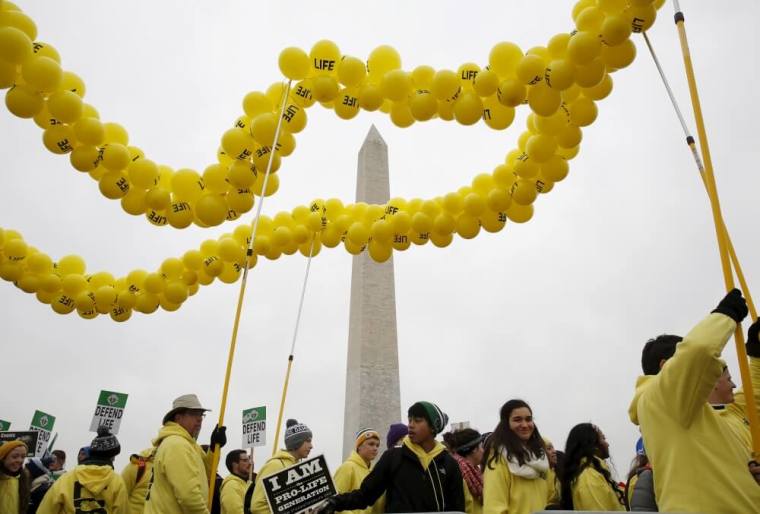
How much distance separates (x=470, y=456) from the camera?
15.6 ft

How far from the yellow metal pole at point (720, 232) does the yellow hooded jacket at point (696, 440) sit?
26 cm

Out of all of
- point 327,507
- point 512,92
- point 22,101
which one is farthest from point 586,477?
point 22,101

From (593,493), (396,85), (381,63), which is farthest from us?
(381,63)

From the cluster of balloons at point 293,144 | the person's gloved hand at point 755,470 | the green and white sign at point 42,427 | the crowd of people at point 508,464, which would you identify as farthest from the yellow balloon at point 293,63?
the green and white sign at point 42,427

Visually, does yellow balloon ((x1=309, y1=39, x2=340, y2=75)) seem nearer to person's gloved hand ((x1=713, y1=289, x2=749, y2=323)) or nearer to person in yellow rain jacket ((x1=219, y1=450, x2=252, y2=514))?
person in yellow rain jacket ((x1=219, y1=450, x2=252, y2=514))

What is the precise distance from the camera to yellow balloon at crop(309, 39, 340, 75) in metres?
5.27

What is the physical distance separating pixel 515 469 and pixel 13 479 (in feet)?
14.1

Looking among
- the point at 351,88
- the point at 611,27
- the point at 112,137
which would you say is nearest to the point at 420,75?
the point at 351,88

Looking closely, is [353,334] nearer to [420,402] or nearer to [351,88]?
[351,88]

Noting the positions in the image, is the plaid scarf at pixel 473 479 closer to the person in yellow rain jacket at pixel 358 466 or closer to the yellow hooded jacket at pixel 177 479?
the person in yellow rain jacket at pixel 358 466

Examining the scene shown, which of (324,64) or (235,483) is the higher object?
(324,64)

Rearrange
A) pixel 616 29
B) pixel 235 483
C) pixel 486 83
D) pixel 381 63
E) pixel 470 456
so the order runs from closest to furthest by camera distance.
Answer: pixel 616 29 < pixel 470 456 < pixel 486 83 < pixel 381 63 < pixel 235 483

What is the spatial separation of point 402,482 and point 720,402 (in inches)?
67.6

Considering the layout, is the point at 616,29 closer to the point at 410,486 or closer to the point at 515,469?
the point at 515,469
